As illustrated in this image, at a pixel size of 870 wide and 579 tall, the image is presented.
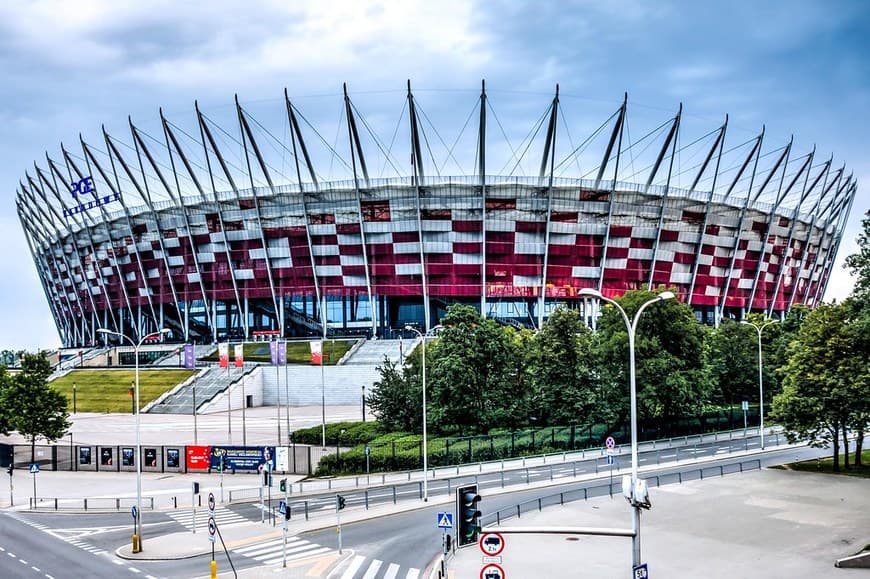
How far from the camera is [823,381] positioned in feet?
147

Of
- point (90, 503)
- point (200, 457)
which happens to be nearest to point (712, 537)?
point (90, 503)

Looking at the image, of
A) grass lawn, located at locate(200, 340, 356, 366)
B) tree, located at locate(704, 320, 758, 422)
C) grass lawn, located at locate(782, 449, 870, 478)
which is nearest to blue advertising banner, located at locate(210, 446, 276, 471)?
grass lawn, located at locate(782, 449, 870, 478)

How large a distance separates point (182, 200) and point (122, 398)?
35.9 meters

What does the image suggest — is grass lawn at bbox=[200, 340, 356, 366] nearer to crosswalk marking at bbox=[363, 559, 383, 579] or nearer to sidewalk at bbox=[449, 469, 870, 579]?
sidewalk at bbox=[449, 469, 870, 579]

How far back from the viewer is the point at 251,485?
50.6 metres

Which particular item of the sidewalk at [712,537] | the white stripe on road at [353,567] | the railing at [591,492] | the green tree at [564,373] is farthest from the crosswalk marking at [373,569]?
the green tree at [564,373]

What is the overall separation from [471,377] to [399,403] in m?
7.17

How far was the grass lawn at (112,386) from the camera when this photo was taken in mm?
94562

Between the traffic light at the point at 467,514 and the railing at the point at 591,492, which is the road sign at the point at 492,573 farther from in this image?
the railing at the point at 591,492

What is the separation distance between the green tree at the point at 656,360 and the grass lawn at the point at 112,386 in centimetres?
5854

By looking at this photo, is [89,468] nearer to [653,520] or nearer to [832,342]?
[653,520]

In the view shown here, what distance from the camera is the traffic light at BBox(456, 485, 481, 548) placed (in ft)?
61.6

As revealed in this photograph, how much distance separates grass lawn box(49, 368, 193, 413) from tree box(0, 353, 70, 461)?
94.2 feet

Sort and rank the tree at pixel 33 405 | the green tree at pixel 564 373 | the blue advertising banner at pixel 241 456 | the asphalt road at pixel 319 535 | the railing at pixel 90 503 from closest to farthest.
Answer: the asphalt road at pixel 319 535 < the railing at pixel 90 503 < the blue advertising banner at pixel 241 456 < the green tree at pixel 564 373 < the tree at pixel 33 405
